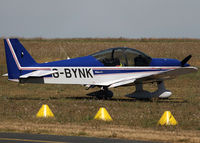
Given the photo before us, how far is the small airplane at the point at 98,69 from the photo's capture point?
16.8 m

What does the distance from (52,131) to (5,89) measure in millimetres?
12712

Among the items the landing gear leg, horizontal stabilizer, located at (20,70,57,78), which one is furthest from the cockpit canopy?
horizontal stabilizer, located at (20,70,57,78)

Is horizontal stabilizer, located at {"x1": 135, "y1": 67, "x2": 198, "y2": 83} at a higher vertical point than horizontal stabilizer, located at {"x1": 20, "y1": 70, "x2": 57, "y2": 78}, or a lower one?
lower

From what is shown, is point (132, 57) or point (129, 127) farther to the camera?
point (132, 57)

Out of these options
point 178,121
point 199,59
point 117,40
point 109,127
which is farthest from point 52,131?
point 117,40

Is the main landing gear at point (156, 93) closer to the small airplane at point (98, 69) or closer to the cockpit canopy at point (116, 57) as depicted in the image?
the small airplane at point (98, 69)

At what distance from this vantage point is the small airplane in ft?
55.2

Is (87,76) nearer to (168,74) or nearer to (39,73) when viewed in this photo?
(39,73)

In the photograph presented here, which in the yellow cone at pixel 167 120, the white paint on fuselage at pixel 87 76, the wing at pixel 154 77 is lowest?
the yellow cone at pixel 167 120

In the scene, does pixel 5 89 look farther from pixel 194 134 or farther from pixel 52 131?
pixel 194 134

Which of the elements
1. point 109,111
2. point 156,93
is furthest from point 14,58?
point 156,93

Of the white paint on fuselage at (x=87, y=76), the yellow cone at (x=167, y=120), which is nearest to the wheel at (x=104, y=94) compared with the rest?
the white paint on fuselage at (x=87, y=76)

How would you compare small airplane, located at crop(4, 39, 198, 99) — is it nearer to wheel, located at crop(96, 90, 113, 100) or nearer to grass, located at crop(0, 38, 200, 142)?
wheel, located at crop(96, 90, 113, 100)

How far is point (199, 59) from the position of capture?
144 feet
